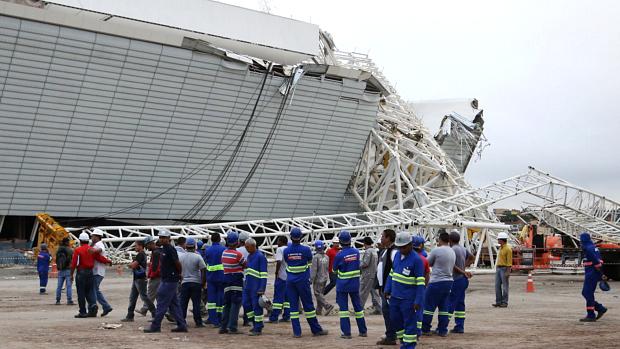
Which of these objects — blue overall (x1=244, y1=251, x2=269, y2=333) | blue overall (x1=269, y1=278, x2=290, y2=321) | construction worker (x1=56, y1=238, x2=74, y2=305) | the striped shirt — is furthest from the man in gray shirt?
construction worker (x1=56, y1=238, x2=74, y2=305)

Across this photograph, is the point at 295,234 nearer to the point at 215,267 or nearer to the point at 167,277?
the point at 215,267

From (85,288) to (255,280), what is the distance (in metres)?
4.42

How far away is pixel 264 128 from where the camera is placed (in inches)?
1935

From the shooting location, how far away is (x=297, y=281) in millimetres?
13758

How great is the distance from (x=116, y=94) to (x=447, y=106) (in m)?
37.2

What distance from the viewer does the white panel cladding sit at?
40.7 m

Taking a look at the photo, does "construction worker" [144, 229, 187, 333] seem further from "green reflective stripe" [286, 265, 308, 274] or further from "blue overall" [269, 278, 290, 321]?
"blue overall" [269, 278, 290, 321]

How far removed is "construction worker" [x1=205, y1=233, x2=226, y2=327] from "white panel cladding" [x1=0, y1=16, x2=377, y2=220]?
27.2 m

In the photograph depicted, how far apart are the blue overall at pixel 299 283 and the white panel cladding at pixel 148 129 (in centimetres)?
2896

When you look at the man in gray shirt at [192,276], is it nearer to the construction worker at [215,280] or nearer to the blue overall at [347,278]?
the construction worker at [215,280]

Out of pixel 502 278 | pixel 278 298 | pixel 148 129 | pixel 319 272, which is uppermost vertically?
pixel 148 129

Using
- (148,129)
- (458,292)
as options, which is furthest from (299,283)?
(148,129)

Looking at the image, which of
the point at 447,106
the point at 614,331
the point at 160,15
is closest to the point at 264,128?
the point at 160,15

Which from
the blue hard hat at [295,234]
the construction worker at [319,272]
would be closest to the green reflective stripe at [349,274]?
the blue hard hat at [295,234]
